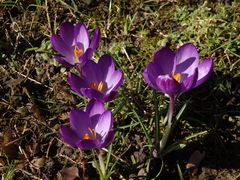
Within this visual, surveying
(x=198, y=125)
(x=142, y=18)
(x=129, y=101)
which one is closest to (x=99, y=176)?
(x=129, y=101)

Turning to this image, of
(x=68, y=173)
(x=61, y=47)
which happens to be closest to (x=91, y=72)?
(x=61, y=47)

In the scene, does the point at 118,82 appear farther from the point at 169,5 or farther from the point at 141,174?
the point at 169,5

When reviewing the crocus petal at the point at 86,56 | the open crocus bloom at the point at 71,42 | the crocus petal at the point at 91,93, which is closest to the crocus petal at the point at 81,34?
the open crocus bloom at the point at 71,42

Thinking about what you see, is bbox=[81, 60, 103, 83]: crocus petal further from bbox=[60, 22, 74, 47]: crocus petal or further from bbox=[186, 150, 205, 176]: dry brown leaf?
bbox=[186, 150, 205, 176]: dry brown leaf

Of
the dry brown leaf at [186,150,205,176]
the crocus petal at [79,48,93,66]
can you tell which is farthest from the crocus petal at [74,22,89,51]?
the dry brown leaf at [186,150,205,176]

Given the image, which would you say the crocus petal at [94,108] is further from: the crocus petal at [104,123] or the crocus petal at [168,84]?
the crocus petal at [168,84]
